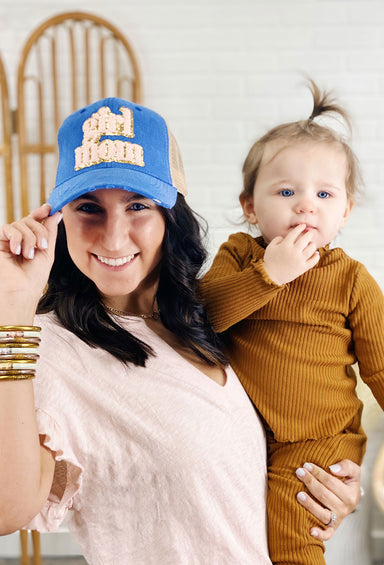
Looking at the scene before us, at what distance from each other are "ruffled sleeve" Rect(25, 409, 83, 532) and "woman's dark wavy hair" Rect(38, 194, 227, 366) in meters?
0.21

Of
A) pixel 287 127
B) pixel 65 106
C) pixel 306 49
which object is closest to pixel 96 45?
pixel 65 106

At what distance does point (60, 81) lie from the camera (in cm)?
312

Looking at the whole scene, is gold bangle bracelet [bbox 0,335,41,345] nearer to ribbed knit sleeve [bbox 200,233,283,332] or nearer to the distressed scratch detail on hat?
the distressed scratch detail on hat

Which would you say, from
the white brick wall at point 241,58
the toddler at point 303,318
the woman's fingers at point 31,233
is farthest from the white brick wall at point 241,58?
the woman's fingers at point 31,233

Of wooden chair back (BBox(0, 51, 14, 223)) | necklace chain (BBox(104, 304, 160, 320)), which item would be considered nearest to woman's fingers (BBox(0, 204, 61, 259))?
necklace chain (BBox(104, 304, 160, 320))

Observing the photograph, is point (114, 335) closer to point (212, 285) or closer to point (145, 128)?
point (212, 285)

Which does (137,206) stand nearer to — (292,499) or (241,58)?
(292,499)

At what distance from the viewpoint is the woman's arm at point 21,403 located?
89 centimetres

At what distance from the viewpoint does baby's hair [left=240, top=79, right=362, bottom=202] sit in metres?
1.33

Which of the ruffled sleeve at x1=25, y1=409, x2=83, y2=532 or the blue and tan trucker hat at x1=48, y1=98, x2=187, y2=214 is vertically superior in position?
the blue and tan trucker hat at x1=48, y1=98, x2=187, y2=214

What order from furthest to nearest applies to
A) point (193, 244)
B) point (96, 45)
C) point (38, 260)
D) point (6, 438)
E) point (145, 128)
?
point (96, 45)
point (193, 244)
point (145, 128)
point (38, 260)
point (6, 438)

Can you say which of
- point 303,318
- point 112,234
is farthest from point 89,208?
point 303,318

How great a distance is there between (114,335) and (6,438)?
0.33 meters

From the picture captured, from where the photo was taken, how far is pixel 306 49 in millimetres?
3139
